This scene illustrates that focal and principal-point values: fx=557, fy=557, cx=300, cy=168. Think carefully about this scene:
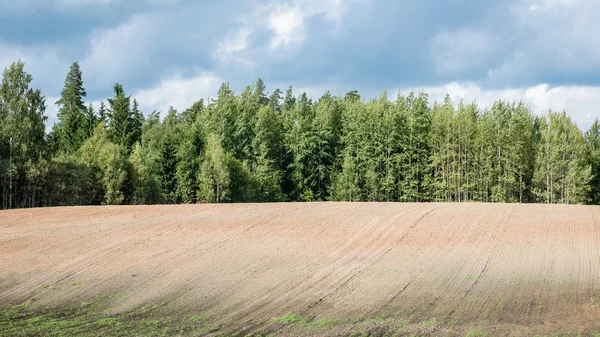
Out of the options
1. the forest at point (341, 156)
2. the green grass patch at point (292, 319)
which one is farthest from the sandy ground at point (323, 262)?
the forest at point (341, 156)

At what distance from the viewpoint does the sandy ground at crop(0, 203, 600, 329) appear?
1561cm

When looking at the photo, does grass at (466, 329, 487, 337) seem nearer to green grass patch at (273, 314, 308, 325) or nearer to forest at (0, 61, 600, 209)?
green grass patch at (273, 314, 308, 325)

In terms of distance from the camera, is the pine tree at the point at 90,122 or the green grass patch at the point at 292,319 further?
the pine tree at the point at 90,122

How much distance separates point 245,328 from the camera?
13.4 meters

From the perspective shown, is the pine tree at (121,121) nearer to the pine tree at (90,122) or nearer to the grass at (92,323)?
the pine tree at (90,122)

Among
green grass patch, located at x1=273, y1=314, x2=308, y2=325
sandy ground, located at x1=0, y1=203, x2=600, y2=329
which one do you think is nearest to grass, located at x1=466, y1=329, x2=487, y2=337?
sandy ground, located at x1=0, y1=203, x2=600, y2=329

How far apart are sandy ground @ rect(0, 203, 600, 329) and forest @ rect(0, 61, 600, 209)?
2698 centimetres

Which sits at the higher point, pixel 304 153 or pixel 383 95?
pixel 383 95

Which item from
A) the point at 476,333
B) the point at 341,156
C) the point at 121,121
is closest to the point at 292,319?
the point at 476,333

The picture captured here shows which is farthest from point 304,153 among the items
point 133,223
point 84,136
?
point 133,223

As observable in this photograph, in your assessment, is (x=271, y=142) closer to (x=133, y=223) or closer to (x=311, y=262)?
(x=133, y=223)

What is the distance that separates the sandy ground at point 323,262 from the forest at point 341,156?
2698 centimetres

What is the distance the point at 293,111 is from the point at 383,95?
12200 mm

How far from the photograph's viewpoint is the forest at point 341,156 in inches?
2391
